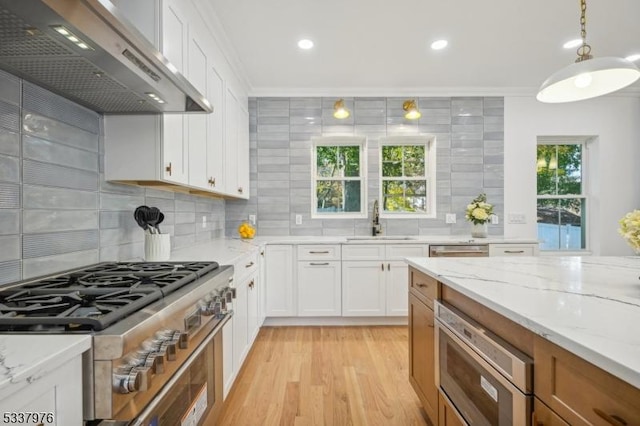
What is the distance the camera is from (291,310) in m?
3.26

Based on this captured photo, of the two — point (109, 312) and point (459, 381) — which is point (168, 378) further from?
point (459, 381)

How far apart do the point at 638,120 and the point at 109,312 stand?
5.56m

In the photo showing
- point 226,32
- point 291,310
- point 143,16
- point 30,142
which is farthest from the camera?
point 291,310

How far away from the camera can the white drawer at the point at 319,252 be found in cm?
325

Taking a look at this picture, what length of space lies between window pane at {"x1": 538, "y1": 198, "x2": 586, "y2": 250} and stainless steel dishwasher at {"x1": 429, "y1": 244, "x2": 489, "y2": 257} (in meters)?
1.37

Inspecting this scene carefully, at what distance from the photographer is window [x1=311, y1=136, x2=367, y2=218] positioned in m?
3.91

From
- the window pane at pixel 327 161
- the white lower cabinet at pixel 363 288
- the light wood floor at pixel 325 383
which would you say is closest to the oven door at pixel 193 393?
the light wood floor at pixel 325 383

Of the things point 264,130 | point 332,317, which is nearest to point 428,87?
point 264,130

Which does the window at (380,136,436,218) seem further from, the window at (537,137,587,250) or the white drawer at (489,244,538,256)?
the window at (537,137,587,250)

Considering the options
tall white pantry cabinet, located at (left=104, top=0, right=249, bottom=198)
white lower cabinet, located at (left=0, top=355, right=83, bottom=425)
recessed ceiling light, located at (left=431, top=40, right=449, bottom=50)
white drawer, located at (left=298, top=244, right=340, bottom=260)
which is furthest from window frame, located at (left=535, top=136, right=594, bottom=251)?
white lower cabinet, located at (left=0, top=355, right=83, bottom=425)

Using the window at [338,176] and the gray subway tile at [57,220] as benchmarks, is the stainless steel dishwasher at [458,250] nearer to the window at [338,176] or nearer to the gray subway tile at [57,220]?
the window at [338,176]

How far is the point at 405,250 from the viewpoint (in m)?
3.24

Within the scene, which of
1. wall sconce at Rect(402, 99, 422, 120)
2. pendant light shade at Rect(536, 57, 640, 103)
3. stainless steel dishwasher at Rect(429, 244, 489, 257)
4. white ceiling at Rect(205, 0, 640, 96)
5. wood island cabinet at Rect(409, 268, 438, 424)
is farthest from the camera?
wall sconce at Rect(402, 99, 422, 120)

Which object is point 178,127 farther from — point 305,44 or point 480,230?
point 480,230
